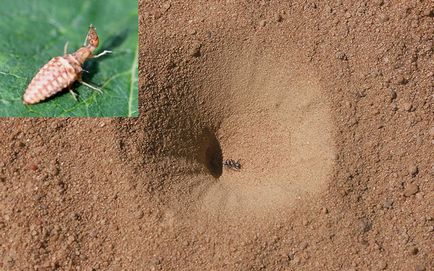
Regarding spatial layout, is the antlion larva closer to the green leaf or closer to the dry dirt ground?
the green leaf

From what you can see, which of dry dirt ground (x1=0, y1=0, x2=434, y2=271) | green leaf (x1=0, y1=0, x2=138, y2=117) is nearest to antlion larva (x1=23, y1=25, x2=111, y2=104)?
green leaf (x1=0, y1=0, x2=138, y2=117)

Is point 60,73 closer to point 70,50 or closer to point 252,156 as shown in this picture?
point 70,50

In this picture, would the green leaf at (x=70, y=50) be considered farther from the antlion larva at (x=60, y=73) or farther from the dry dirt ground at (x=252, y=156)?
the dry dirt ground at (x=252, y=156)

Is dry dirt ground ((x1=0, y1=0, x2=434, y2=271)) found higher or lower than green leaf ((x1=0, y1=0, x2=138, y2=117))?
lower

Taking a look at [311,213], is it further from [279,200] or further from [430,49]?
[430,49]

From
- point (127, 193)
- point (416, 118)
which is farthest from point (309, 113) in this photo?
point (127, 193)

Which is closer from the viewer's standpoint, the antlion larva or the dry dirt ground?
the antlion larva

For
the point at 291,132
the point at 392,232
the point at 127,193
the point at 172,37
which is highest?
the point at 172,37
